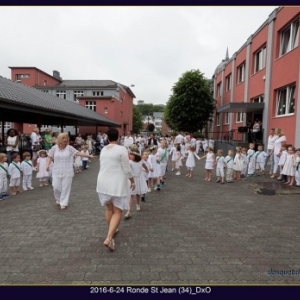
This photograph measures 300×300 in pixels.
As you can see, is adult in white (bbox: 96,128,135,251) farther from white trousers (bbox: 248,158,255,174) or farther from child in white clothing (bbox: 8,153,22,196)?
white trousers (bbox: 248,158,255,174)

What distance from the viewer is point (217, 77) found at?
30.9 meters

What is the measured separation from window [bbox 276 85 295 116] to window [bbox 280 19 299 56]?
2.21 m

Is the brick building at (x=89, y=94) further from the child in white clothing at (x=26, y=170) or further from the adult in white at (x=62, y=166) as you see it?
the adult in white at (x=62, y=166)

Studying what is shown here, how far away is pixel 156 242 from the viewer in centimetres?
427

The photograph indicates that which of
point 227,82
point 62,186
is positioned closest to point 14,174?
point 62,186

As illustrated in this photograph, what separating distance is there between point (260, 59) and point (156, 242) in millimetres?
17870

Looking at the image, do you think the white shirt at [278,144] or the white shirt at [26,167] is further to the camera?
the white shirt at [278,144]

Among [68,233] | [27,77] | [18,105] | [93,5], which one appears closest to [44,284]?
[68,233]

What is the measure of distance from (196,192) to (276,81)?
10456 mm

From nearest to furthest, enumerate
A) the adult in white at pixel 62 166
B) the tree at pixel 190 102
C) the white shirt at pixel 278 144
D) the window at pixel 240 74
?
1. the adult in white at pixel 62 166
2. the white shirt at pixel 278 144
3. the window at pixel 240 74
4. the tree at pixel 190 102

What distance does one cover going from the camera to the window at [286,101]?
13.3m

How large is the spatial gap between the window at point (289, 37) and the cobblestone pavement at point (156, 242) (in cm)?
1019

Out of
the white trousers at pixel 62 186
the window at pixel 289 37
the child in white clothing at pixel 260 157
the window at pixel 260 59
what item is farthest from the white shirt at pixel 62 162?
the window at pixel 260 59

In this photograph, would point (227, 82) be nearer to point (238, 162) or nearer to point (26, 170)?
point (238, 162)
